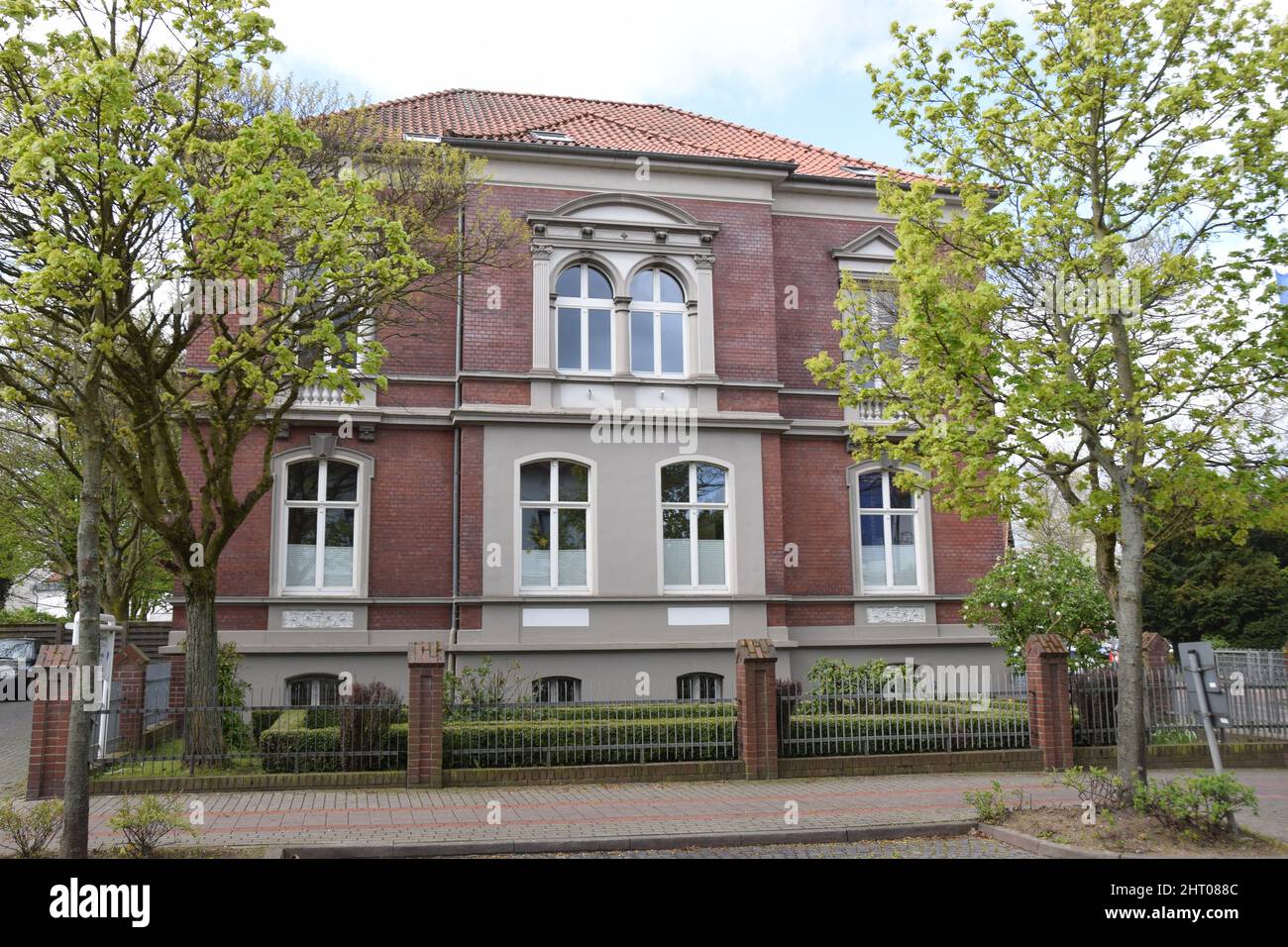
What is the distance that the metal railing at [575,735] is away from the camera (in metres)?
12.9

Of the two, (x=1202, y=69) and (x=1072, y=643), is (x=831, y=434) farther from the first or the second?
(x=1202, y=69)

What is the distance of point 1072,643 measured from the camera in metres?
16.6

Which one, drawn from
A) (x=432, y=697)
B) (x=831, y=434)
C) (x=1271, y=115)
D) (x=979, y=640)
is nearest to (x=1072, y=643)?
(x=979, y=640)

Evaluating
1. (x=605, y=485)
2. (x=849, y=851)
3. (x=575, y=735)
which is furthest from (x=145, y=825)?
(x=605, y=485)

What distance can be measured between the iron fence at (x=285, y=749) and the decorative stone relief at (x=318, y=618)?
4.42 meters

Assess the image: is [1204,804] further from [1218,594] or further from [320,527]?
[1218,594]

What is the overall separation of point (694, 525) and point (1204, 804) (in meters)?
10.6

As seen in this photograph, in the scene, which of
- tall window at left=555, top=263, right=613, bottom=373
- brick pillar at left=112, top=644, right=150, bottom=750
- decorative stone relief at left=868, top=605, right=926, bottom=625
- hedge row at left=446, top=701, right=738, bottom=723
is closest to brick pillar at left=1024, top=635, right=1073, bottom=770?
hedge row at left=446, top=701, right=738, bottom=723

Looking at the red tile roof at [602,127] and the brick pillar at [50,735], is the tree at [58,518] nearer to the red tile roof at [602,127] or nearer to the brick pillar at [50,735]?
the red tile roof at [602,127]

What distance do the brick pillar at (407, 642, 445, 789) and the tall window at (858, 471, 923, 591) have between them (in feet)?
33.1

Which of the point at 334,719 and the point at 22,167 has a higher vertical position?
the point at 22,167

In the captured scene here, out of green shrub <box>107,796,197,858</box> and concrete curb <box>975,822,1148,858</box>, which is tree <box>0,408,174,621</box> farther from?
concrete curb <box>975,822,1148,858</box>
